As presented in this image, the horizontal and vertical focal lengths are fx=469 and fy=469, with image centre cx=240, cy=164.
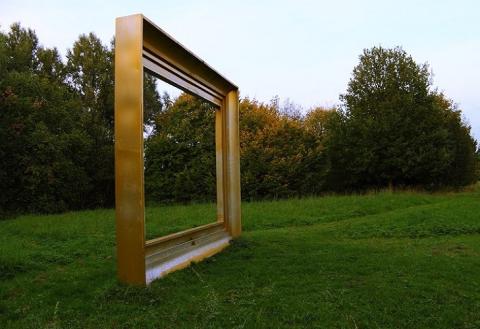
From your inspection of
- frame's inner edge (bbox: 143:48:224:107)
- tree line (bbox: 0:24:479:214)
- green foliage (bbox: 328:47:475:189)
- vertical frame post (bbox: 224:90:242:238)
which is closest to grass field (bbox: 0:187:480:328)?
vertical frame post (bbox: 224:90:242:238)

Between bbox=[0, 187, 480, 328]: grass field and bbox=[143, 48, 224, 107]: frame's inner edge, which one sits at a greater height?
bbox=[143, 48, 224, 107]: frame's inner edge

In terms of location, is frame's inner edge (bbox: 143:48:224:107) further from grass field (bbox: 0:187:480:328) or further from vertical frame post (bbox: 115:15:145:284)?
grass field (bbox: 0:187:480:328)

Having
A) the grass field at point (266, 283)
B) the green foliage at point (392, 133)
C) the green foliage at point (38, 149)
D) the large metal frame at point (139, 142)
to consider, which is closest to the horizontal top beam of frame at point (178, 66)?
the large metal frame at point (139, 142)

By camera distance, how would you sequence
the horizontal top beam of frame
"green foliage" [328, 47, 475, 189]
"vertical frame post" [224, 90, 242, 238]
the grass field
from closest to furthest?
the grass field, the horizontal top beam of frame, "vertical frame post" [224, 90, 242, 238], "green foliage" [328, 47, 475, 189]

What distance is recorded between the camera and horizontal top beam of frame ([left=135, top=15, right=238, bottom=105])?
5344 mm

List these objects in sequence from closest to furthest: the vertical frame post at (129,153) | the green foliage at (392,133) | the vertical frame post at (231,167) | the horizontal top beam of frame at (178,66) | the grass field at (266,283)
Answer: the grass field at (266,283) → the vertical frame post at (129,153) → the horizontal top beam of frame at (178,66) → the vertical frame post at (231,167) → the green foliage at (392,133)

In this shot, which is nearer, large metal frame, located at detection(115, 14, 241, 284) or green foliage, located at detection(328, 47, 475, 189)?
large metal frame, located at detection(115, 14, 241, 284)

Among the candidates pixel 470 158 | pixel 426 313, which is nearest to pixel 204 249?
pixel 426 313

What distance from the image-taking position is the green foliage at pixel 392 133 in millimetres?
20703

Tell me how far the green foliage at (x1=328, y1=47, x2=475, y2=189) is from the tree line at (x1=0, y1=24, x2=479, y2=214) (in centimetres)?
5

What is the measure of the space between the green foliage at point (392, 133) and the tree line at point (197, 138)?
0.05m

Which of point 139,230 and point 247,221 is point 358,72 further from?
point 139,230

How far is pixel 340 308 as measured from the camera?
416cm

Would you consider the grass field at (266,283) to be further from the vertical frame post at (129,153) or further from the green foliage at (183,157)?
the green foliage at (183,157)
